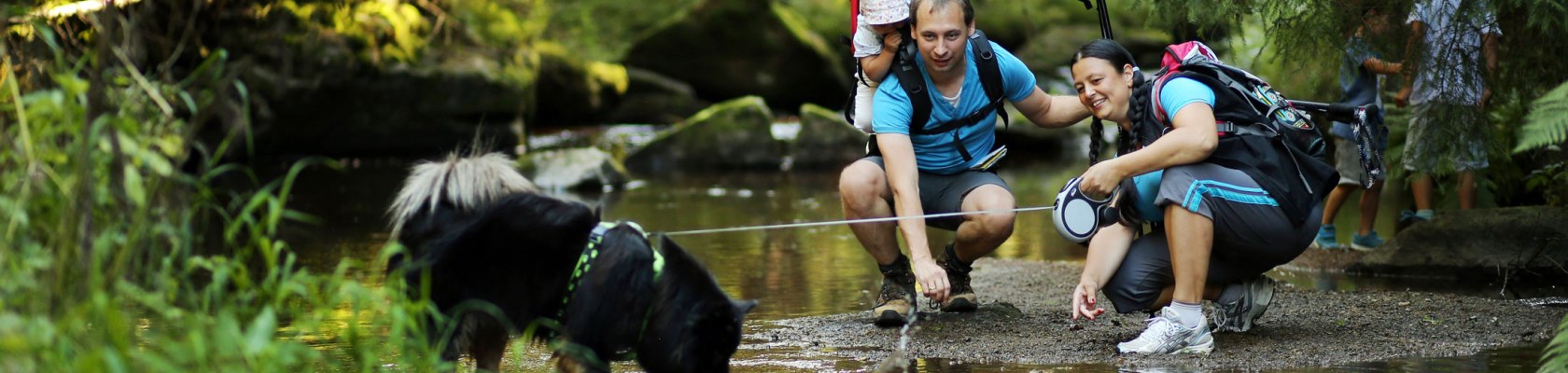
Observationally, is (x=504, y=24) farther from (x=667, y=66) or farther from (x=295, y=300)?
(x=295, y=300)

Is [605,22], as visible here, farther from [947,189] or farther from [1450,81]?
[1450,81]

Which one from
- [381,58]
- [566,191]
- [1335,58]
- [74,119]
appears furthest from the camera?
[381,58]

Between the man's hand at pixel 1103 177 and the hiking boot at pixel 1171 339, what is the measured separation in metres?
Answer: 0.44

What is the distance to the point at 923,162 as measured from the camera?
5117mm

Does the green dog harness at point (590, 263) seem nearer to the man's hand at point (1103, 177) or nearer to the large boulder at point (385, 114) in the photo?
the man's hand at point (1103, 177)

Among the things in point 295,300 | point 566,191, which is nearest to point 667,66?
point 566,191

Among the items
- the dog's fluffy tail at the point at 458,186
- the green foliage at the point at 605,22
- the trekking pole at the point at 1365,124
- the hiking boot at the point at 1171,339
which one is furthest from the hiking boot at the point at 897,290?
the green foliage at the point at 605,22

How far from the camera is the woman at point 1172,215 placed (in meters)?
4.21

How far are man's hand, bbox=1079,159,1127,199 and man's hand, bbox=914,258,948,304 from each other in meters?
0.52

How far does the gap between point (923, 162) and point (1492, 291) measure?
7.99 feet

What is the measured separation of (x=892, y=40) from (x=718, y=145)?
9.27 meters

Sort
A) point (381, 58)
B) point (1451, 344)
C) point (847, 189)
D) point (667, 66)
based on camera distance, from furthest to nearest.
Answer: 1. point (667, 66)
2. point (381, 58)
3. point (847, 189)
4. point (1451, 344)

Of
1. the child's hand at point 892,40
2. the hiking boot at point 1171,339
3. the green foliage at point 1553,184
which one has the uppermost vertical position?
the child's hand at point 892,40

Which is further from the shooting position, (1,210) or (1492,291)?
(1492,291)
